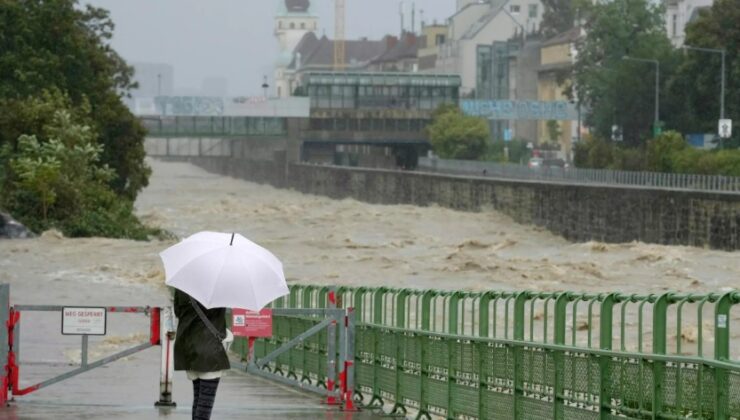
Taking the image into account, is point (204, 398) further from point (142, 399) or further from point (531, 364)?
point (142, 399)

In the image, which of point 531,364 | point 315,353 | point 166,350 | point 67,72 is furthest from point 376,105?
point 531,364

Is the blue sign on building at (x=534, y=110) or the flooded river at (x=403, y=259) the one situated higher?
the blue sign on building at (x=534, y=110)

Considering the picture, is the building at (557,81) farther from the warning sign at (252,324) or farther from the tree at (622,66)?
the warning sign at (252,324)

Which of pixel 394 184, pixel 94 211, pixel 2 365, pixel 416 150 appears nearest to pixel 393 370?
pixel 2 365

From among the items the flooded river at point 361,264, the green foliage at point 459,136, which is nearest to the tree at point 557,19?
the green foliage at point 459,136

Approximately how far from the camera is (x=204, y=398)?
13.1 metres

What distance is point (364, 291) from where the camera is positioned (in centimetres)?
2011

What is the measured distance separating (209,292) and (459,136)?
13860 cm

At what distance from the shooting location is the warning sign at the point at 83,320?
1739 cm

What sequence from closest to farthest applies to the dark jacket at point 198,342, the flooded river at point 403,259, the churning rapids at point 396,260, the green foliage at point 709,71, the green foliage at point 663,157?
1. the dark jacket at point 198,342
2. the churning rapids at point 396,260
3. the flooded river at point 403,259
4. the green foliage at point 663,157
5. the green foliage at point 709,71

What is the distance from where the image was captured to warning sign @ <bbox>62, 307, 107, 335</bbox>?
17.4 meters

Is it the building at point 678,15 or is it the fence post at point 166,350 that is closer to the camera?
the fence post at point 166,350

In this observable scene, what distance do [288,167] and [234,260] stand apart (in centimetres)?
14173

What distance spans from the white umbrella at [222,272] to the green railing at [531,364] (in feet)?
7.80
